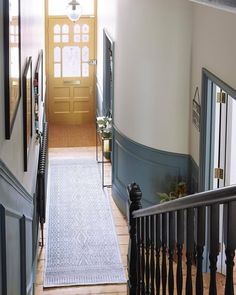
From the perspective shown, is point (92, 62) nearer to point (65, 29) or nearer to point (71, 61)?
point (71, 61)

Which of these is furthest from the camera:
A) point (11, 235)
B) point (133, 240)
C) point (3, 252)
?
point (133, 240)

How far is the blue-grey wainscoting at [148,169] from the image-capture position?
263 inches

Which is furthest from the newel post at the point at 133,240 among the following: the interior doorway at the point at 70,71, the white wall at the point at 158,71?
the interior doorway at the point at 70,71

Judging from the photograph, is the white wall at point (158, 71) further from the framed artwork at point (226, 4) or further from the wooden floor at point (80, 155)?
the framed artwork at point (226, 4)

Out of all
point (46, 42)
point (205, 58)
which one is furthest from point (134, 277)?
point (46, 42)

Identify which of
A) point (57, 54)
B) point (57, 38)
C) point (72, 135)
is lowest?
point (72, 135)

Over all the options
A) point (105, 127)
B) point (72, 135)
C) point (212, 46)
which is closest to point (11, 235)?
point (212, 46)

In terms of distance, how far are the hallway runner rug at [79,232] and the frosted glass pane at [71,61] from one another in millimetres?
3038

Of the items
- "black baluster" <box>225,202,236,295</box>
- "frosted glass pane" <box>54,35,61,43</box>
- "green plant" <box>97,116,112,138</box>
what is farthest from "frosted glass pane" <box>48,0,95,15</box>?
"black baluster" <box>225,202,236,295</box>

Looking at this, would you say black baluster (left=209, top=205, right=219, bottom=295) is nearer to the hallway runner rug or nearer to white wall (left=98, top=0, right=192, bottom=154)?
the hallway runner rug

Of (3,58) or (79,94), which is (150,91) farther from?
(79,94)

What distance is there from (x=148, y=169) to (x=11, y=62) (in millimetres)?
3811

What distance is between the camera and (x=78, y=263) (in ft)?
20.9

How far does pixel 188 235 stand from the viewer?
2.20m
